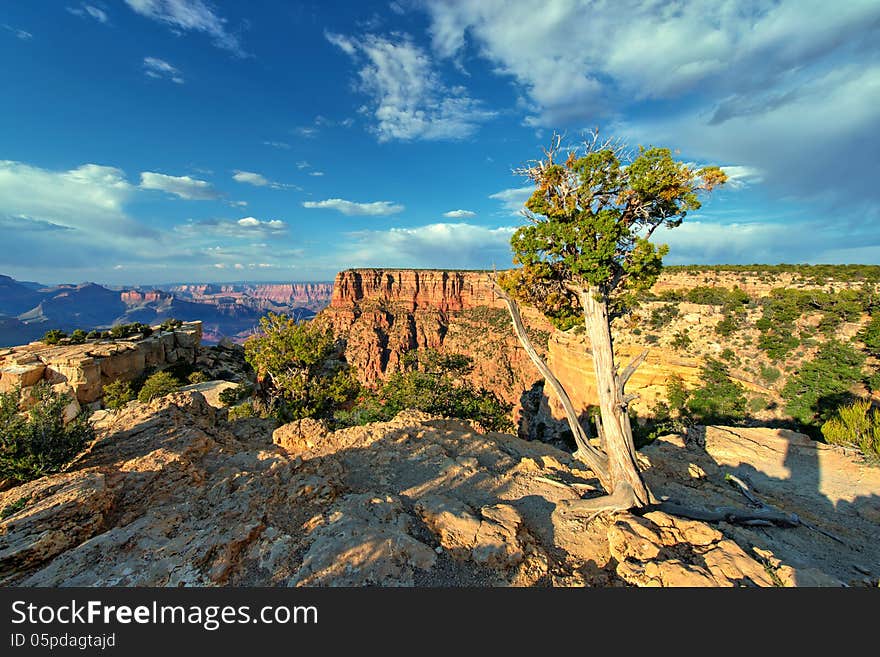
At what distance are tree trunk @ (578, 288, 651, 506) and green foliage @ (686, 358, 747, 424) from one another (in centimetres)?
1946

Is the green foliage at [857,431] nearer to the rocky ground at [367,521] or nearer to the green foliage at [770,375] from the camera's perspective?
the rocky ground at [367,521]

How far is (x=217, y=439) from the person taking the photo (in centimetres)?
1034

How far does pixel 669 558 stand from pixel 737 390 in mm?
24546

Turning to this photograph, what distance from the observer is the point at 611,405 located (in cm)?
834

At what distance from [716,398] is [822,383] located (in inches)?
212

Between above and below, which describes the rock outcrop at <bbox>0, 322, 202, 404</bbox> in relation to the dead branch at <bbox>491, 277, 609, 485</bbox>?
below

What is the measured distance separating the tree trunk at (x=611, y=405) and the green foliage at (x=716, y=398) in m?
19.5

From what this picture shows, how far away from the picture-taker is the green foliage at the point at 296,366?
589 inches

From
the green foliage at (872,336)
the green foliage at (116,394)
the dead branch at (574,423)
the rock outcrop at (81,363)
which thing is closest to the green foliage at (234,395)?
the green foliage at (116,394)

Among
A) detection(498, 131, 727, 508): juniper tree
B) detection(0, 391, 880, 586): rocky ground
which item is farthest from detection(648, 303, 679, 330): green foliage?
detection(498, 131, 727, 508): juniper tree

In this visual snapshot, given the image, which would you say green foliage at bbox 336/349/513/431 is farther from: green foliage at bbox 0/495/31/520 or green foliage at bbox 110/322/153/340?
green foliage at bbox 110/322/153/340

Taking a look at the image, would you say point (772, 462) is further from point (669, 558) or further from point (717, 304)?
point (717, 304)

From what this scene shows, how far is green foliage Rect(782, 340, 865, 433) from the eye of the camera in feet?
64.3

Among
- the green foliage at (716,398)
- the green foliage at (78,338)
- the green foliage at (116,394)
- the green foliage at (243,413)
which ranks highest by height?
the green foliage at (78,338)
